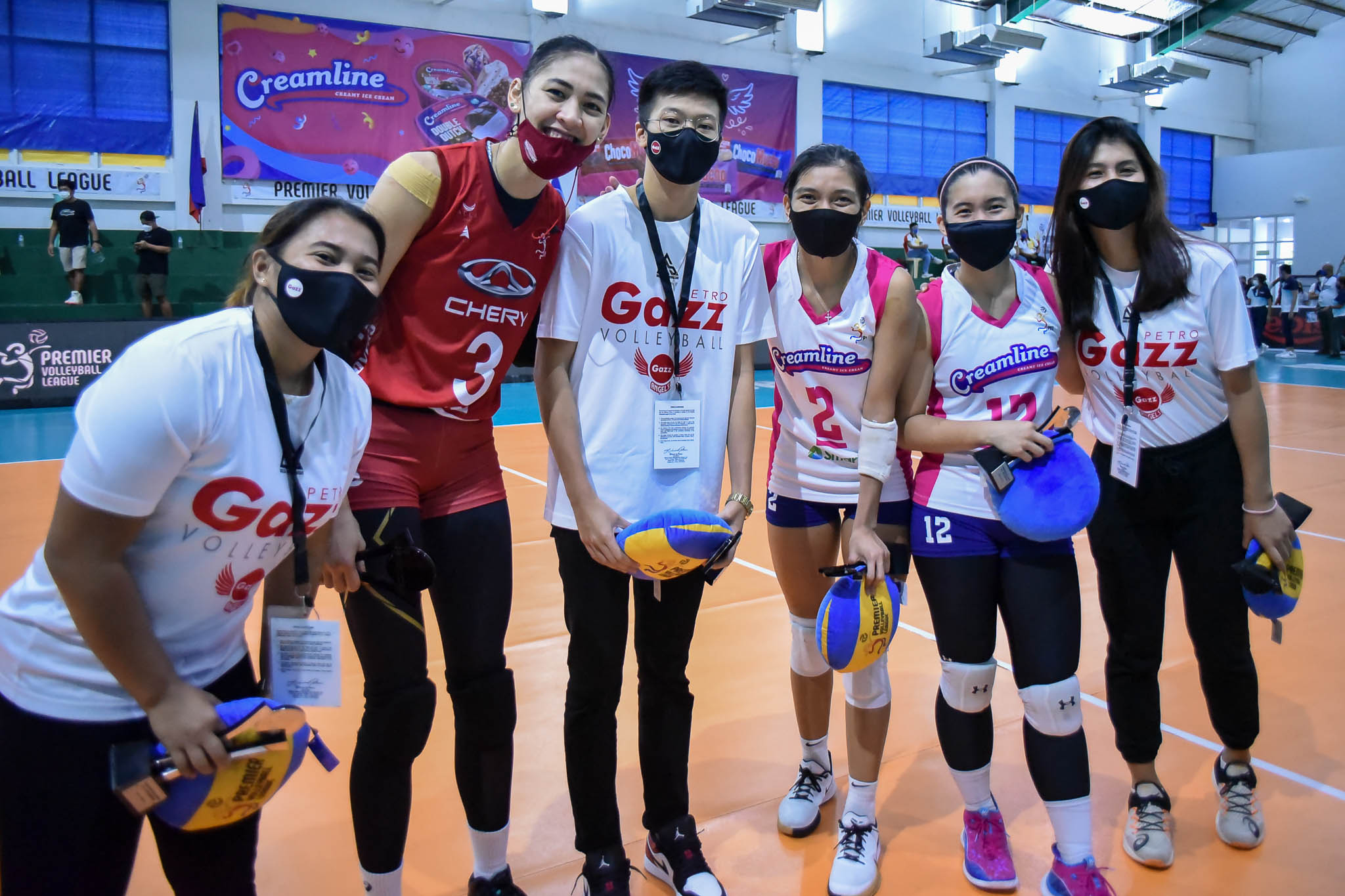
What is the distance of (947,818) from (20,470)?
749 centimetres

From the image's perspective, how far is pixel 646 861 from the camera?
8.27ft

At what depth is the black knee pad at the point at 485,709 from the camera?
2.19m

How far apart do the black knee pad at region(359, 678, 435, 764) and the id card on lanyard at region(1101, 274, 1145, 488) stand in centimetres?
183

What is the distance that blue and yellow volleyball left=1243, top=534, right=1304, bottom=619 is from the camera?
2504mm

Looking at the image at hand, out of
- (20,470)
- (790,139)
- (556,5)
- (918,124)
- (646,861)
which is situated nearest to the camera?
(646,861)

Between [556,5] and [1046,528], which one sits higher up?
[556,5]

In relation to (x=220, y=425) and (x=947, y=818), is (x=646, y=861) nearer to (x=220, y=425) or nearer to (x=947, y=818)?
(x=947, y=818)

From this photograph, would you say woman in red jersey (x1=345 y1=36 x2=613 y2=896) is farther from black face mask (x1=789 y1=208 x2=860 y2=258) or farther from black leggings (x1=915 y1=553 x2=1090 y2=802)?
black leggings (x1=915 y1=553 x2=1090 y2=802)

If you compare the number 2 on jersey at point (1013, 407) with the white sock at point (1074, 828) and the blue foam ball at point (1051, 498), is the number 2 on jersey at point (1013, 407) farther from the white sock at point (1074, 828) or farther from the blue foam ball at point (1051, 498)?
the white sock at point (1074, 828)

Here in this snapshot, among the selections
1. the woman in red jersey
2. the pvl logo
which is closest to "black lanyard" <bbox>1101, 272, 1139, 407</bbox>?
the woman in red jersey

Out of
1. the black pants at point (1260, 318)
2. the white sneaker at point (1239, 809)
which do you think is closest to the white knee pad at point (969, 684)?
the white sneaker at point (1239, 809)

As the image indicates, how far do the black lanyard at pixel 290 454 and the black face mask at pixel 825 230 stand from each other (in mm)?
1326

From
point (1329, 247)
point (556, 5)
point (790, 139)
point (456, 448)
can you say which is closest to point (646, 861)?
point (456, 448)

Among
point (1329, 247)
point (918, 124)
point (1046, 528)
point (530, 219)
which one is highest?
point (918, 124)
